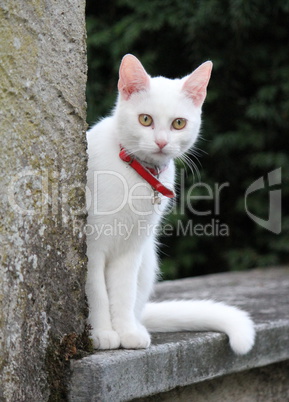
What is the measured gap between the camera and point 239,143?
4.09 m

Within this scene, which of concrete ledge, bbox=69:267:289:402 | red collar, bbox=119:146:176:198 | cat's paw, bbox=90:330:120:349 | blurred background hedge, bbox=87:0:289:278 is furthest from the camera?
blurred background hedge, bbox=87:0:289:278

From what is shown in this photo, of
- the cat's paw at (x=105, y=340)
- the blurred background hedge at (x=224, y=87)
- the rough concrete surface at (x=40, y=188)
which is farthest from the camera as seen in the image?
the blurred background hedge at (x=224, y=87)

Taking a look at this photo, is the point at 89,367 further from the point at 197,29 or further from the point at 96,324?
the point at 197,29

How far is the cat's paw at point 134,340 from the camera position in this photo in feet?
6.40

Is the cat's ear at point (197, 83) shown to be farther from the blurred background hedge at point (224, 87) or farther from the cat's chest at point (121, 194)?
the blurred background hedge at point (224, 87)

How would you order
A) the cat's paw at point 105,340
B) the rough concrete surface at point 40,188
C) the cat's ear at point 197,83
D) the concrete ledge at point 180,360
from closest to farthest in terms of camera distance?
the rough concrete surface at point 40,188 < the concrete ledge at point 180,360 < the cat's paw at point 105,340 < the cat's ear at point 197,83

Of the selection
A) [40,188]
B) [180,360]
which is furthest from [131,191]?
[180,360]

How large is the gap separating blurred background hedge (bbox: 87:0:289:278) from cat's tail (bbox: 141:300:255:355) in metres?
1.58

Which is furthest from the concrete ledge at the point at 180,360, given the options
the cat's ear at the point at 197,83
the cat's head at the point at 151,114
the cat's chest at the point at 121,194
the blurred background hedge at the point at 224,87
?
the blurred background hedge at the point at 224,87

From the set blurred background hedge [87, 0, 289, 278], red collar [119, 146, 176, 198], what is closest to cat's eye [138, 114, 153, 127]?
red collar [119, 146, 176, 198]

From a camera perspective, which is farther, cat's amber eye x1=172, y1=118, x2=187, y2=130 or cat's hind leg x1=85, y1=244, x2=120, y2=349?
cat's amber eye x1=172, y1=118, x2=187, y2=130

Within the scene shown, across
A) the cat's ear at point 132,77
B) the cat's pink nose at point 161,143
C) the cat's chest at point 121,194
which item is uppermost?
the cat's ear at point 132,77

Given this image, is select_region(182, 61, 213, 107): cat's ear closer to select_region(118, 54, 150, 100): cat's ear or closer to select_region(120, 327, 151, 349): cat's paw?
select_region(118, 54, 150, 100): cat's ear

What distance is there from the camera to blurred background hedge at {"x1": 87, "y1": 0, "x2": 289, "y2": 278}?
4.01 meters
